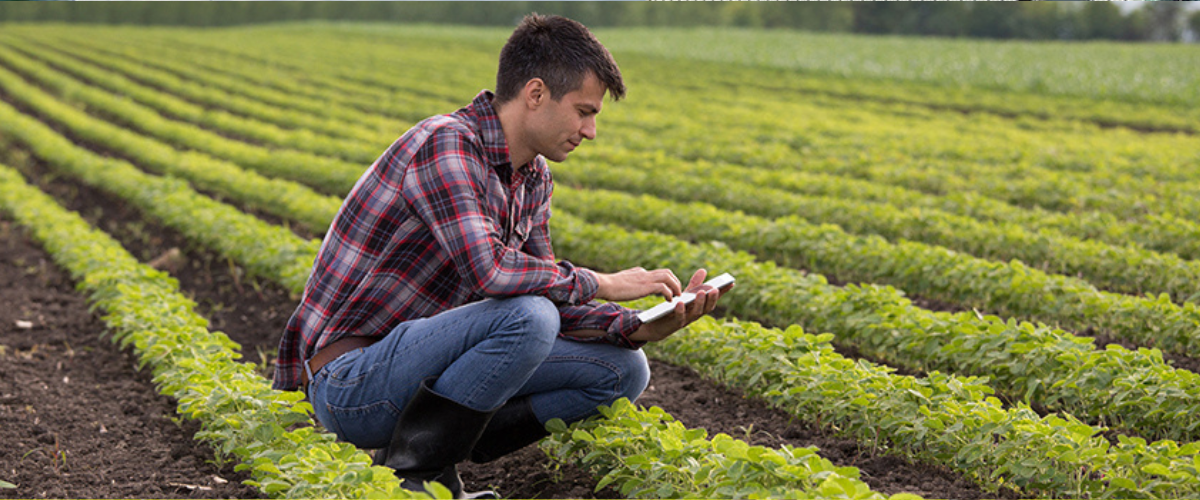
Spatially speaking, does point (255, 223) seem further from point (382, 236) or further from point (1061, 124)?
point (1061, 124)

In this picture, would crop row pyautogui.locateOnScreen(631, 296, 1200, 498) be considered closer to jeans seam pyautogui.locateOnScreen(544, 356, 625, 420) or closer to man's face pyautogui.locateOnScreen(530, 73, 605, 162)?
jeans seam pyautogui.locateOnScreen(544, 356, 625, 420)

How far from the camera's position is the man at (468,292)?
3145 mm

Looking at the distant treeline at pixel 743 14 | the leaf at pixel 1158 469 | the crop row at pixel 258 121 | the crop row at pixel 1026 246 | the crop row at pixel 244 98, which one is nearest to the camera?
the leaf at pixel 1158 469

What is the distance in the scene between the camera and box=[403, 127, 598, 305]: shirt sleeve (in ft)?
10.1

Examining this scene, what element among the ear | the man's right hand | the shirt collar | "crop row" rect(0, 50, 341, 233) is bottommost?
"crop row" rect(0, 50, 341, 233)

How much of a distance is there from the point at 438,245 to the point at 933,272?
165 inches

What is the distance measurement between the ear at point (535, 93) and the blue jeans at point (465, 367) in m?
0.65

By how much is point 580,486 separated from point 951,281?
3563mm

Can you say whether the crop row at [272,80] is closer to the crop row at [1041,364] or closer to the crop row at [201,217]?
the crop row at [201,217]

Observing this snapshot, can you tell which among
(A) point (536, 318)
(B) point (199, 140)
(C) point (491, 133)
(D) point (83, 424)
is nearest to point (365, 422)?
(A) point (536, 318)

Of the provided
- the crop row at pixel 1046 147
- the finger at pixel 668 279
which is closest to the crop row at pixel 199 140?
the crop row at pixel 1046 147

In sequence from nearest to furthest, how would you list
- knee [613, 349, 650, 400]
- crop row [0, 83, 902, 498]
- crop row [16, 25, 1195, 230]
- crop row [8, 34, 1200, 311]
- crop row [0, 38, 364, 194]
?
crop row [0, 83, 902, 498], knee [613, 349, 650, 400], crop row [8, 34, 1200, 311], crop row [16, 25, 1195, 230], crop row [0, 38, 364, 194]

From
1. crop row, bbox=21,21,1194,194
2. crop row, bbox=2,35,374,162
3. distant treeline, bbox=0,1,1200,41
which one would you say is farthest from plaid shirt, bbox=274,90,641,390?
distant treeline, bbox=0,1,1200,41

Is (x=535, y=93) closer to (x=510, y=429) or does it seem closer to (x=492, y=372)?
(x=492, y=372)
